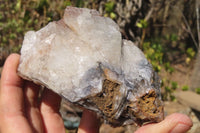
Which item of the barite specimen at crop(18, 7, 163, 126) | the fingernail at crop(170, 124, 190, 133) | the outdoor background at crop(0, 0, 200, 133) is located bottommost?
the outdoor background at crop(0, 0, 200, 133)

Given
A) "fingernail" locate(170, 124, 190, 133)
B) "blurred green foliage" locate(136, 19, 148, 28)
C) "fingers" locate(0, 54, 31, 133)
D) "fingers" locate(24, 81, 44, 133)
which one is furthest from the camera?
"blurred green foliage" locate(136, 19, 148, 28)

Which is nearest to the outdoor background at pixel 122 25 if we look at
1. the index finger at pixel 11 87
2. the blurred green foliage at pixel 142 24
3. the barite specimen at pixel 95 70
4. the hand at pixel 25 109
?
the blurred green foliage at pixel 142 24

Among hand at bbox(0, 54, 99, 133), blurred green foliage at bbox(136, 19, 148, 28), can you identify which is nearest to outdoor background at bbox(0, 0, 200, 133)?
blurred green foliage at bbox(136, 19, 148, 28)

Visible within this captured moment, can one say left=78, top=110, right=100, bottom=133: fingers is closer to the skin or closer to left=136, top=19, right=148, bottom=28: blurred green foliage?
the skin

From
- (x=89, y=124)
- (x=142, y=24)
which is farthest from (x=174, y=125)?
(x=142, y=24)

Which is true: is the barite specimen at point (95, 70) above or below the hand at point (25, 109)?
above

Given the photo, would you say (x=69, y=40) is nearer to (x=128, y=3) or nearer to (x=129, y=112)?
(x=129, y=112)

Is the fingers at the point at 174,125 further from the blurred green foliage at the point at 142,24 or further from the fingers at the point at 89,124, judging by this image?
the blurred green foliage at the point at 142,24

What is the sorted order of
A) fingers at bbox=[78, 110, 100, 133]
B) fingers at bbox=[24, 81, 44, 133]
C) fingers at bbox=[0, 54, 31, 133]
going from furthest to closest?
fingers at bbox=[78, 110, 100, 133] < fingers at bbox=[24, 81, 44, 133] < fingers at bbox=[0, 54, 31, 133]
